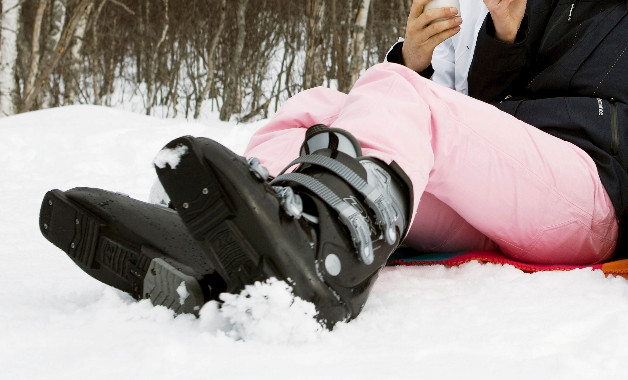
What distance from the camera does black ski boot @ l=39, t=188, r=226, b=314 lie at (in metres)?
0.86

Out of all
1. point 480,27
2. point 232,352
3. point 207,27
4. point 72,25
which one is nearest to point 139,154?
point 72,25

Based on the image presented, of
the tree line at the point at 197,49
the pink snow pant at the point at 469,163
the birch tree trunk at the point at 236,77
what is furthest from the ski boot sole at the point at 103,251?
the birch tree trunk at the point at 236,77

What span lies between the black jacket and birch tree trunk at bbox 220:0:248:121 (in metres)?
7.27

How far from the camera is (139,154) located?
2961 mm

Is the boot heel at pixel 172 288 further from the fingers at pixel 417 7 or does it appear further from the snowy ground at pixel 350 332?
the fingers at pixel 417 7

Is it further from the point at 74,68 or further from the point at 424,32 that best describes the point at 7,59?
the point at 424,32

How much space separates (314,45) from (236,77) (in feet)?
8.33

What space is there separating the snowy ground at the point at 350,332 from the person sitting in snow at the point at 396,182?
41 mm

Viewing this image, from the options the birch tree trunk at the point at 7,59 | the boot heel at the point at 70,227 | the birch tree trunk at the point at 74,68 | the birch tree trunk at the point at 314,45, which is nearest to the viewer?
the boot heel at the point at 70,227

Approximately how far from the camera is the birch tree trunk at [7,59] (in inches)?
209

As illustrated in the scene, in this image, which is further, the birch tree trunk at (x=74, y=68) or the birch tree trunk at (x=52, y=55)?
the birch tree trunk at (x=74, y=68)

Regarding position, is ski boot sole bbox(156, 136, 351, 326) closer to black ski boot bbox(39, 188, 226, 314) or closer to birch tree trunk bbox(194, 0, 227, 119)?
black ski boot bbox(39, 188, 226, 314)

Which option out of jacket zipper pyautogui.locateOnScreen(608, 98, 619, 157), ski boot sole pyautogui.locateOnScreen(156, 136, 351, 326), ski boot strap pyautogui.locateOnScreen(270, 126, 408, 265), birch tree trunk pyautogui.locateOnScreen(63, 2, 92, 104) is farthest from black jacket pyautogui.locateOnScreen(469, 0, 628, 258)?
birch tree trunk pyautogui.locateOnScreen(63, 2, 92, 104)

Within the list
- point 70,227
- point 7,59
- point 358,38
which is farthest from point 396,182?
point 7,59
